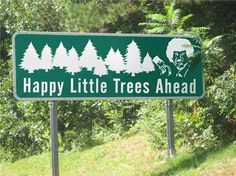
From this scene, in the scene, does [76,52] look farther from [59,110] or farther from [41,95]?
[59,110]

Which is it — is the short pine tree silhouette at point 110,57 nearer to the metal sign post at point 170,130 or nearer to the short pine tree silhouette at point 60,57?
the short pine tree silhouette at point 60,57

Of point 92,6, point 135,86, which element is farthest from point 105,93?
point 92,6

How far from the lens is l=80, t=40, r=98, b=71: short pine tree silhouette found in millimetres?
9750

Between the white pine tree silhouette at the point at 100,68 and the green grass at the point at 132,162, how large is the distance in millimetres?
1978

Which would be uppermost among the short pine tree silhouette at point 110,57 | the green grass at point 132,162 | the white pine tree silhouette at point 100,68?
the short pine tree silhouette at point 110,57

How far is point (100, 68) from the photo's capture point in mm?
9867

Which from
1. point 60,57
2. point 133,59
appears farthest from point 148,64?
point 60,57

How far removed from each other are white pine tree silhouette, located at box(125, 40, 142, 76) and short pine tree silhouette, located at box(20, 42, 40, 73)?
1.71 metres

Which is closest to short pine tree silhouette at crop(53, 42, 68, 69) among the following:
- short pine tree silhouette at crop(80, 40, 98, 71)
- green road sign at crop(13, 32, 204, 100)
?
green road sign at crop(13, 32, 204, 100)

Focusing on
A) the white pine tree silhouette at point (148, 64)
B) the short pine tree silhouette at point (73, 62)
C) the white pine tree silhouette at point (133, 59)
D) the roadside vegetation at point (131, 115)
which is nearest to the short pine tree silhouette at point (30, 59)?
the short pine tree silhouette at point (73, 62)

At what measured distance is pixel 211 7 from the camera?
14.7 meters

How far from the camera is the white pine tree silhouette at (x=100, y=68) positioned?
32.3 ft

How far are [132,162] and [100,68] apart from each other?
2.42 meters

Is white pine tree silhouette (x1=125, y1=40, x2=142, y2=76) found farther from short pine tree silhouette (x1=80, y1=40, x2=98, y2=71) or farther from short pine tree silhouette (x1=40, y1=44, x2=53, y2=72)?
short pine tree silhouette (x1=40, y1=44, x2=53, y2=72)
